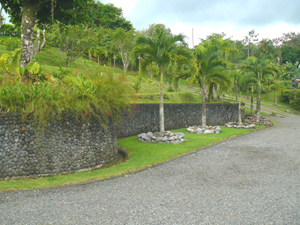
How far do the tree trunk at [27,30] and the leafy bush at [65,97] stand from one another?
724 millimetres

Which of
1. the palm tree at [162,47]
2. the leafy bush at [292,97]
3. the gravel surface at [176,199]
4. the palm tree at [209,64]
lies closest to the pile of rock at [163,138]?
the palm tree at [162,47]

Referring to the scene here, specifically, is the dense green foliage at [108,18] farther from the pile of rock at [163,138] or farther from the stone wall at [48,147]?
the stone wall at [48,147]

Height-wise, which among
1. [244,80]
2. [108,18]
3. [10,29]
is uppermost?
[108,18]

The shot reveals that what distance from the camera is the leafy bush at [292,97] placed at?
115 ft

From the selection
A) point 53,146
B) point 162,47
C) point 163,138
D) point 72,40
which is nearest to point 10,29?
point 72,40

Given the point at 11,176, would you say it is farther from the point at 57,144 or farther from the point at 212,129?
the point at 212,129

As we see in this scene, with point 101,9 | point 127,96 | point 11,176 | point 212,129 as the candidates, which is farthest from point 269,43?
point 11,176

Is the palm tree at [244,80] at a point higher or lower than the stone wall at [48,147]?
higher

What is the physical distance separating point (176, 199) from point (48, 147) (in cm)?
376

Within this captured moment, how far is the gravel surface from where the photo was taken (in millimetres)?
3990

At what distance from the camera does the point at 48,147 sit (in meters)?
6.33

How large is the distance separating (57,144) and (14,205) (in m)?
2.13

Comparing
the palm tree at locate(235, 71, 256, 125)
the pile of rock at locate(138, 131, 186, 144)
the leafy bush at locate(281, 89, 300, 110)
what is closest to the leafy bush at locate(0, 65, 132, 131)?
the pile of rock at locate(138, 131, 186, 144)

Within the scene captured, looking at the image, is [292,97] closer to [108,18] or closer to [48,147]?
[108,18]
